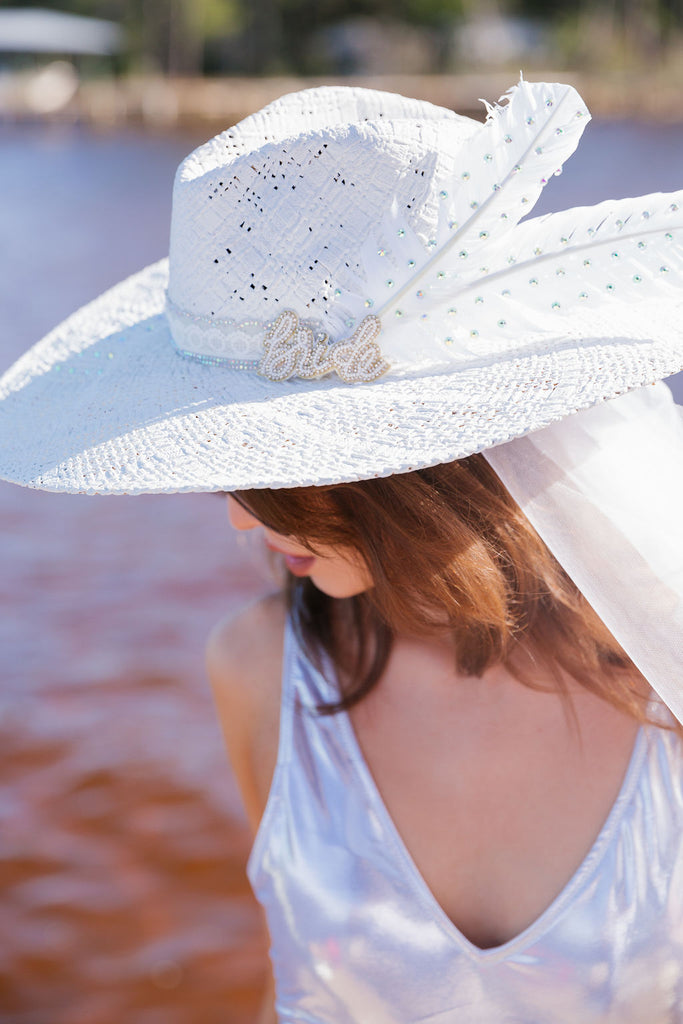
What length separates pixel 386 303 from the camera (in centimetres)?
108

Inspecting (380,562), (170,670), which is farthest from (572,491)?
(170,670)

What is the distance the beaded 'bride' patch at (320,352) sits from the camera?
3.53ft

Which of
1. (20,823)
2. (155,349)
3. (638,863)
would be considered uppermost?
(155,349)

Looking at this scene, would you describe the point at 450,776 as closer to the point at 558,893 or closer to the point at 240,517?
the point at 558,893

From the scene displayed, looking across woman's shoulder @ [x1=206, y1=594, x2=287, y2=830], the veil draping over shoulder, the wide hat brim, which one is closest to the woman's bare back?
woman's shoulder @ [x1=206, y1=594, x2=287, y2=830]

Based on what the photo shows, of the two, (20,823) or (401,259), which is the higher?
(401,259)

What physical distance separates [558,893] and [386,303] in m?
0.71

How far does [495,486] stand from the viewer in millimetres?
1173

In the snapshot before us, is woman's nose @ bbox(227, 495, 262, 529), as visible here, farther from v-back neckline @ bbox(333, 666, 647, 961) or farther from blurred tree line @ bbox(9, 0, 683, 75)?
blurred tree line @ bbox(9, 0, 683, 75)

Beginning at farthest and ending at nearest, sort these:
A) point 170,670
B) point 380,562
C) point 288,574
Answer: point 170,670, point 288,574, point 380,562

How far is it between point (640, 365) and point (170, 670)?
3059mm

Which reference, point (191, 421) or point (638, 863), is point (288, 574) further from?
point (638, 863)

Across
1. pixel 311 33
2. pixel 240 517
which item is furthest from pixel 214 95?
pixel 240 517

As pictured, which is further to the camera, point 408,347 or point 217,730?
point 217,730
